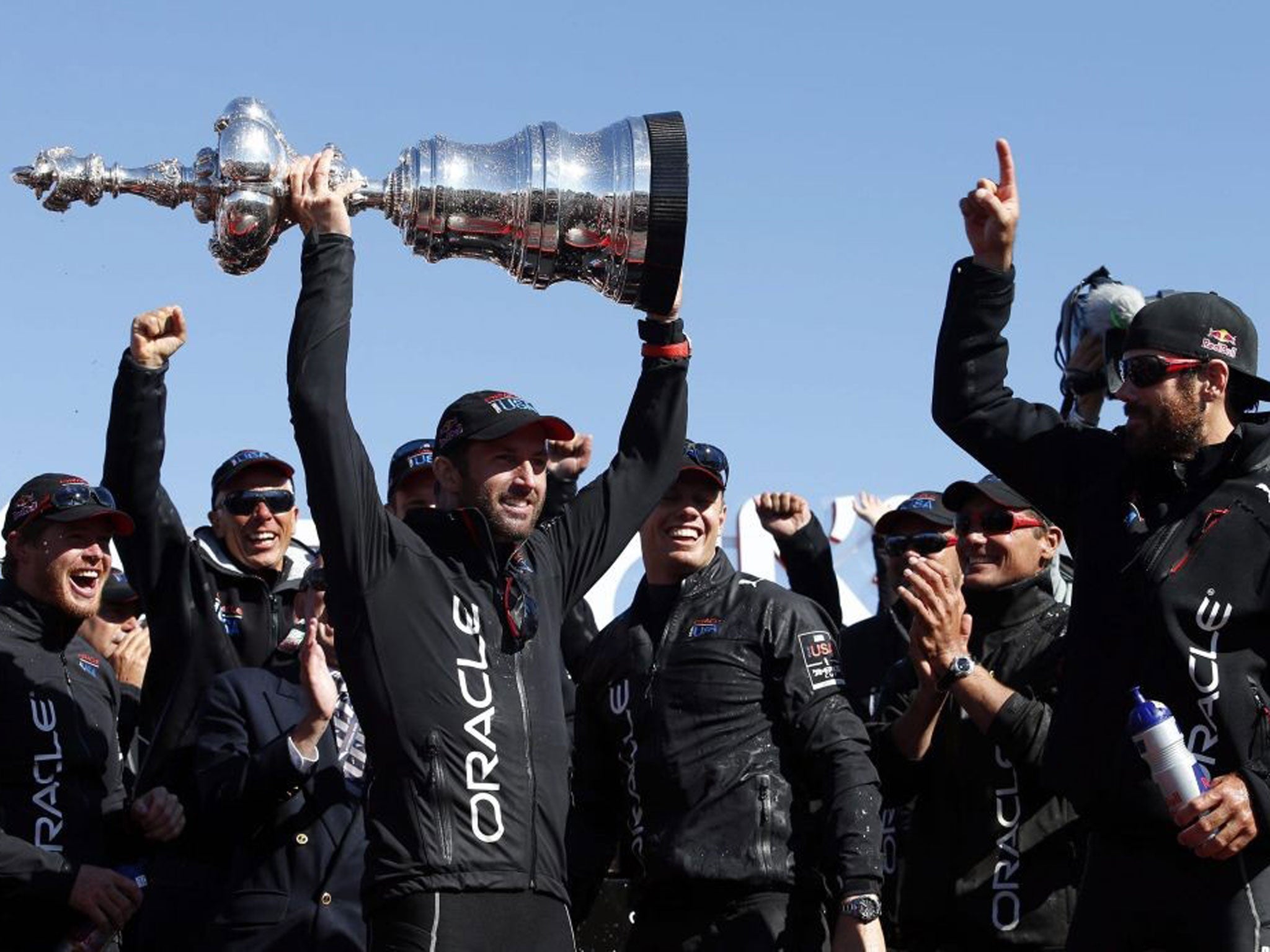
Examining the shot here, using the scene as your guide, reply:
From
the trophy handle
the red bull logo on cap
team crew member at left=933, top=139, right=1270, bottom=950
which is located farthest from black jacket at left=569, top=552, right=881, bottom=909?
the trophy handle

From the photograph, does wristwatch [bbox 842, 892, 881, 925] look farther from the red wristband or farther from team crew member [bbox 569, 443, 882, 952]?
the red wristband

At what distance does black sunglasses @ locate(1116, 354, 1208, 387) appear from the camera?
5711mm

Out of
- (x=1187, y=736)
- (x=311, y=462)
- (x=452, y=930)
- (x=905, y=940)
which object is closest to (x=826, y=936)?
(x=905, y=940)

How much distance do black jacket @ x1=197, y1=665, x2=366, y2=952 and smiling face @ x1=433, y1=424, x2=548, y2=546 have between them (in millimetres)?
1268

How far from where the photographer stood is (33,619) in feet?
22.1

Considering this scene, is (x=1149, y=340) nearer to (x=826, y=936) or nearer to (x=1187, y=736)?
(x=1187, y=736)

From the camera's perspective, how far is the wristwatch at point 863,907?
6277 mm

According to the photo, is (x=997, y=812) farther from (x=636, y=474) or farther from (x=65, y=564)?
(x=65, y=564)

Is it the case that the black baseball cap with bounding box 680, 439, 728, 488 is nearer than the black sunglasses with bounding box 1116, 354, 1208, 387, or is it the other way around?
the black sunglasses with bounding box 1116, 354, 1208, 387

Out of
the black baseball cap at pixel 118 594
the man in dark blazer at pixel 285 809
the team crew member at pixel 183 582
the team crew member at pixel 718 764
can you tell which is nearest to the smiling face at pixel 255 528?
the team crew member at pixel 183 582

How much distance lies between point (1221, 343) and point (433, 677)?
2460 millimetres

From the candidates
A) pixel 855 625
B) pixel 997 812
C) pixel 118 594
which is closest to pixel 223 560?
pixel 118 594

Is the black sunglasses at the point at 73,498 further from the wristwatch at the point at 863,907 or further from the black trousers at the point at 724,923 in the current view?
the wristwatch at the point at 863,907

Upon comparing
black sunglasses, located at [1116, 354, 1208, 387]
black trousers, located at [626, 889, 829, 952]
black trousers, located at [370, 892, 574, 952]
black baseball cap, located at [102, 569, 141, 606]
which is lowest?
black trousers, located at [626, 889, 829, 952]
